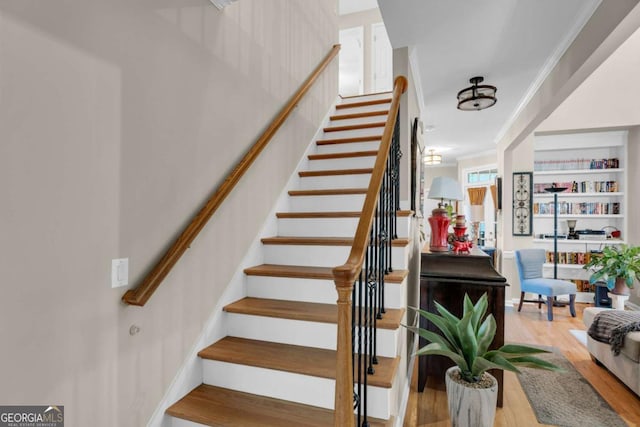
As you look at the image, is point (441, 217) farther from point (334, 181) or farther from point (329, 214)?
point (329, 214)

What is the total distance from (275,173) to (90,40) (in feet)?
5.19

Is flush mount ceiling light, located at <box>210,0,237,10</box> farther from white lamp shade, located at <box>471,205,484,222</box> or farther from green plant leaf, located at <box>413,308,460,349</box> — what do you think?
white lamp shade, located at <box>471,205,484,222</box>

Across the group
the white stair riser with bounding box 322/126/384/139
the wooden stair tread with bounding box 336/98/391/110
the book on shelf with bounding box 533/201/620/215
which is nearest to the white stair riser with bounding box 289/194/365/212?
the white stair riser with bounding box 322/126/384/139

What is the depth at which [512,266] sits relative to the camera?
552cm

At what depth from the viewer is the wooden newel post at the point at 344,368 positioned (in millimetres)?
1219

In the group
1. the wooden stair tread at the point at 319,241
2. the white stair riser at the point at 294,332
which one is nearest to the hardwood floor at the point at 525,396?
the white stair riser at the point at 294,332

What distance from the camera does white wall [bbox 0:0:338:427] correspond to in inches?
46.6

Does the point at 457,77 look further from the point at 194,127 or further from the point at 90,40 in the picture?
the point at 90,40

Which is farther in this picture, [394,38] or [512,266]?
[512,266]

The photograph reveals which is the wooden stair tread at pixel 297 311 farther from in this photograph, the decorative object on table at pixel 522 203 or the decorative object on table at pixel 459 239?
the decorative object on table at pixel 522 203

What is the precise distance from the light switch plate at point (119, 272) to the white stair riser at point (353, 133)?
8.77ft

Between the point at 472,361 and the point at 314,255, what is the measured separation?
1150 millimetres

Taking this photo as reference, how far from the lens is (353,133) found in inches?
147

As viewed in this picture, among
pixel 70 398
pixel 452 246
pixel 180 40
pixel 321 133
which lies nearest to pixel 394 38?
pixel 321 133
